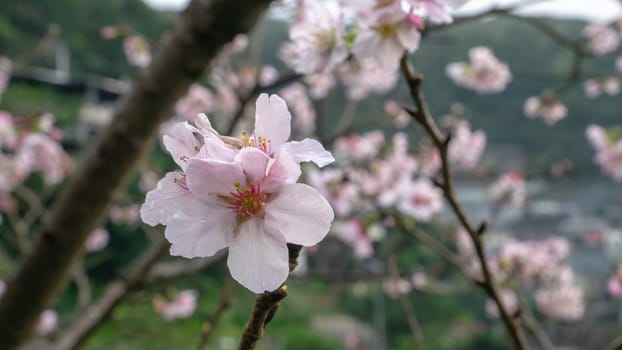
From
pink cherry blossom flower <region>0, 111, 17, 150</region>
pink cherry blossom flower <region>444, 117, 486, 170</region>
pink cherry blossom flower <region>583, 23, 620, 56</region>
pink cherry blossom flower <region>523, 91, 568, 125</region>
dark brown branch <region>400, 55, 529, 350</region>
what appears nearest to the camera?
dark brown branch <region>400, 55, 529, 350</region>

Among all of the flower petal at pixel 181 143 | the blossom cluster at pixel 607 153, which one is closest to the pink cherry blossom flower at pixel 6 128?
the flower petal at pixel 181 143

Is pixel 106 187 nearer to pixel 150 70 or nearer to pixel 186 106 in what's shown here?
pixel 150 70

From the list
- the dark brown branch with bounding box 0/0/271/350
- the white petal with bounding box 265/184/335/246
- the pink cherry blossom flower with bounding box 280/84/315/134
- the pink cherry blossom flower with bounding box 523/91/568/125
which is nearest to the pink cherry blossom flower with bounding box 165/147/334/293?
the white petal with bounding box 265/184/335/246

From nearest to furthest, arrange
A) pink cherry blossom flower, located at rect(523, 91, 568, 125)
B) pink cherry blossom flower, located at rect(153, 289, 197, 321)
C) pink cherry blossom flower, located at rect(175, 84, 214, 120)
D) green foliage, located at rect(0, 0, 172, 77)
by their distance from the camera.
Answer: pink cherry blossom flower, located at rect(523, 91, 568, 125), pink cherry blossom flower, located at rect(153, 289, 197, 321), pink cherry blossom flower, located at rect(175, 84, 214, 120), green foliage, located at rect(0, 0, 172, 77)

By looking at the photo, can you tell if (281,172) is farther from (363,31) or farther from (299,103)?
(299,103)

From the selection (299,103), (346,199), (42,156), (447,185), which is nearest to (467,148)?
(299,103)

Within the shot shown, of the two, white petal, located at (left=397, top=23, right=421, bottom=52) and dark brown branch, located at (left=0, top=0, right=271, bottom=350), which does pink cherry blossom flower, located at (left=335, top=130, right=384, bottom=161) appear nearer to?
dark brown branch, located at (left=0, top=0, right=271, bottom=350)

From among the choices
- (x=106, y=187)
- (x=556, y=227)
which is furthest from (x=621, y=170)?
(x=556, y=227)
